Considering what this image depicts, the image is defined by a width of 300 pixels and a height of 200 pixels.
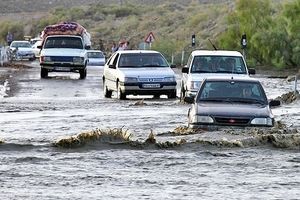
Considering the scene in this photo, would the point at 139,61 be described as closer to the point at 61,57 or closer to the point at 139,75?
the point at 139,75

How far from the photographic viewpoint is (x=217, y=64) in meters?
28.5

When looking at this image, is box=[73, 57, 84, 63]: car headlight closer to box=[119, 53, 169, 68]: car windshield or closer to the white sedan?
box=[119, 53, 169, 68]: car windshield

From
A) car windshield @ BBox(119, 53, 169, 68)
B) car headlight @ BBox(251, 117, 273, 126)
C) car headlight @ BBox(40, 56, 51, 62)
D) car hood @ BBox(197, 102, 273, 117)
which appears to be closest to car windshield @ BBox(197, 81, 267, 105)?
car hood @ BBox(197, 102, 273, 117)

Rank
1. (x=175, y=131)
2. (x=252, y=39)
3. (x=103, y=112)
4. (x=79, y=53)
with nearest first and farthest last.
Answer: (x=175, y=131), (x=103, y=112), (x=79, y=53), (x=252, y=39)

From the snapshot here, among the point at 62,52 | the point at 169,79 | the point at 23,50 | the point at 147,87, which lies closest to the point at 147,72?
the point at 147,87

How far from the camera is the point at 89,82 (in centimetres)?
4241

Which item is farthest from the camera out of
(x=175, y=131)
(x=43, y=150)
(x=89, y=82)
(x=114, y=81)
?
(x=89, y=82)

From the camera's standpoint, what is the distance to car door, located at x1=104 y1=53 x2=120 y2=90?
107 ft

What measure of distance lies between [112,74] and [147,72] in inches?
70.7

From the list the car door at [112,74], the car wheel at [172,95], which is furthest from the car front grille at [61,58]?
the car wheel at [172,95]

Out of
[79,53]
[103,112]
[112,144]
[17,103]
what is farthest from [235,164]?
[79,53]

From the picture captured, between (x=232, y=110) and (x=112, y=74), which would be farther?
(x=112, y=74)

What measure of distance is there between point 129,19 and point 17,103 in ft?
231

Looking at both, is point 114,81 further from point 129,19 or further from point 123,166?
point 129,19
